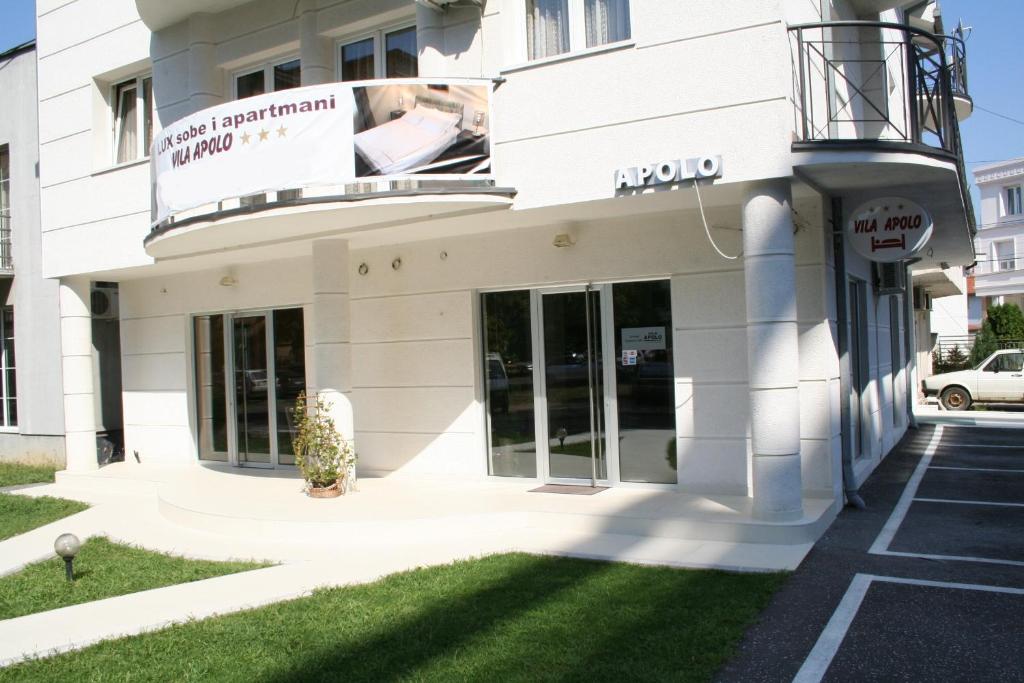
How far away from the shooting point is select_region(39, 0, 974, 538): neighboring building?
7902 millimetres

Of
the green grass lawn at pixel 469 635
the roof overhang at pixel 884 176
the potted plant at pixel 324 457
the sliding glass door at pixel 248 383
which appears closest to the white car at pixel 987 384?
the roof overhang at pixel 884 176

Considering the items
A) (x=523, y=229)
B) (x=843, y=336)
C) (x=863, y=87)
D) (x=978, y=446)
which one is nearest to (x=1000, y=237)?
(x=978, y=446)

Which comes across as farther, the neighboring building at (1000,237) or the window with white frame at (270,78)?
the neighboring building at (1000,237)

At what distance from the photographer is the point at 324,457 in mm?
10031

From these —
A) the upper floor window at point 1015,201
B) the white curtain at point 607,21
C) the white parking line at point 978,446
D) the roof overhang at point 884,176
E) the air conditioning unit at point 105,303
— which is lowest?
the white parking line at point 978,446

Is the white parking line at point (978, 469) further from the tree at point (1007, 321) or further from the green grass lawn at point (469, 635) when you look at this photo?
the tree at point (1007, 321)

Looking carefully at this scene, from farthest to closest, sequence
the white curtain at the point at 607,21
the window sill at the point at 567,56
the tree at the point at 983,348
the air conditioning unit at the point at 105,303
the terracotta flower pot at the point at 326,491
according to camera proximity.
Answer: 1. the tree at the point at 983,348
2. the air conditioning unit at the point at 105,303
3. the terracotta flower pot at the point at 326,491
4. the white curtain at the point at 607,21
5. the window sill at the point at 567,56

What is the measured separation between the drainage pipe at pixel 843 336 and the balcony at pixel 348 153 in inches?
139

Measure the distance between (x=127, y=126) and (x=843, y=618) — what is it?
12.9m

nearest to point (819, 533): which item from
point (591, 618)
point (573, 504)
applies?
point (573, 504)

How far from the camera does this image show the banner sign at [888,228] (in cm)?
862

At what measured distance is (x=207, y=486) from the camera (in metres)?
11.2

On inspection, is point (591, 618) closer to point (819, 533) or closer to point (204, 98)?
point (819, 533)

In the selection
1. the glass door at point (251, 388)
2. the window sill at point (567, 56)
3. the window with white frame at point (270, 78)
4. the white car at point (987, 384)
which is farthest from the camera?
the white car at point (987, 384)
